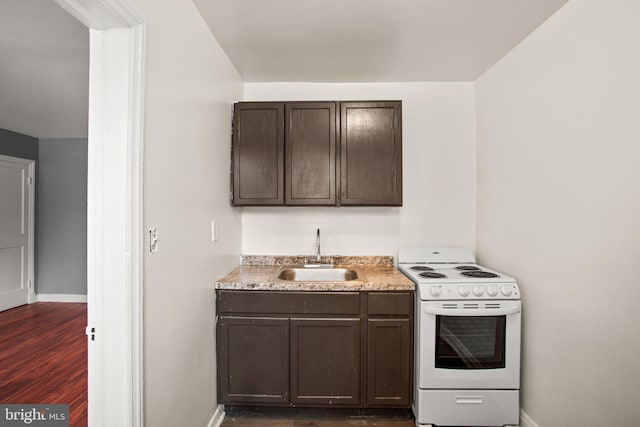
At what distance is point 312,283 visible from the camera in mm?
1928

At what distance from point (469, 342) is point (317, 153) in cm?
166

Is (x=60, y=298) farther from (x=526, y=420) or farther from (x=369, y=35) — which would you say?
(x=526, y=420)

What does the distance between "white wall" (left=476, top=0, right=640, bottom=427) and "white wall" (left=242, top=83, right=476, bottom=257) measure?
0.45 metres

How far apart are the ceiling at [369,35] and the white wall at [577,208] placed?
0.23 metres

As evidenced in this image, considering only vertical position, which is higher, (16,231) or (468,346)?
(16,231)

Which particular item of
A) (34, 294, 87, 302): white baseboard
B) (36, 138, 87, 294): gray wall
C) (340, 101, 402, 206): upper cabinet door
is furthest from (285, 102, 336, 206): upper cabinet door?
(34, 294, 87, 302): white baseboard

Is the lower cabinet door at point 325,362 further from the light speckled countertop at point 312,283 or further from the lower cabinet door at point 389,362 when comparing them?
the light speckled countertop at point 312,283

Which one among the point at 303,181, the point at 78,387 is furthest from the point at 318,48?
the point at 78,387

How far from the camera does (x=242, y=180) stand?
228 cm

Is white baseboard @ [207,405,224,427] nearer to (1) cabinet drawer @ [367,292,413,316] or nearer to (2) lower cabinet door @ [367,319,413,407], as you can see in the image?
(2) lower cabinet door @ [367,319,413,407]

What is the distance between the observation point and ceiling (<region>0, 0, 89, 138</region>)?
1.62m

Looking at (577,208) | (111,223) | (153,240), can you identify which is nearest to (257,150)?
(153,240)

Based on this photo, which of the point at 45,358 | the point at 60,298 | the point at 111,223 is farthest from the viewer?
the point at 60,298

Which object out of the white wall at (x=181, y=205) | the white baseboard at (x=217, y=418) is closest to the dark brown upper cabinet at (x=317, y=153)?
the white wall at (x=181, y=205)
